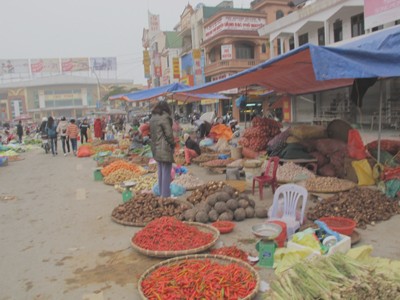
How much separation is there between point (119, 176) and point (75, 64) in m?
90.7

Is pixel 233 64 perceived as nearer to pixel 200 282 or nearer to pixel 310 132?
pixel 310 132

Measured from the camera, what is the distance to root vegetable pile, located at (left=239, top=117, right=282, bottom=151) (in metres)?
10.2

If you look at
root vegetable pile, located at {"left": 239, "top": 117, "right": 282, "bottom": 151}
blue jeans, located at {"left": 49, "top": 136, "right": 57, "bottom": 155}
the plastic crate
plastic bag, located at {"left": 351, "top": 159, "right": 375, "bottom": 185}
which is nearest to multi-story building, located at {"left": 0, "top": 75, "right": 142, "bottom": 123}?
blue jeans, located at {"left": 49, "top": 136, "right": 57, "bottom": 155}

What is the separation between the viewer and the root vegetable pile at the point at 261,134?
10.2 m

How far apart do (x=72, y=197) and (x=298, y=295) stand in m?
6.13

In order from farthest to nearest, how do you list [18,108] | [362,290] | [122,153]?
[18,108], [122,153], [362,290]

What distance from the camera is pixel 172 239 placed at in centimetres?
436

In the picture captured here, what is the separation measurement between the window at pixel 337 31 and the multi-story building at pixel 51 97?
8145cm

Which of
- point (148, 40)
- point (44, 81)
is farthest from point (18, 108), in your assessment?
point (148, 40)

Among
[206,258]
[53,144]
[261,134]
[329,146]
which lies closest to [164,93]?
[261,134]

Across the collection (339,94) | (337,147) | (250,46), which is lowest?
(337,147)

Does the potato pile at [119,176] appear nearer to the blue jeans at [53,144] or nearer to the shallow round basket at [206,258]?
the shallow round basket at [206,258]

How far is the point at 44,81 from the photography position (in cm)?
10362

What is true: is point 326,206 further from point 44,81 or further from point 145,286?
point 44,81
